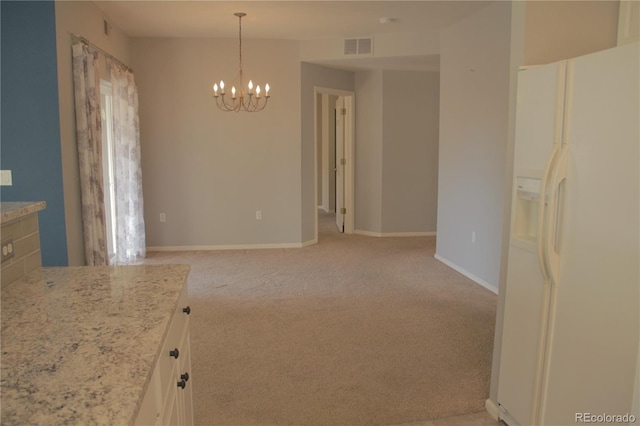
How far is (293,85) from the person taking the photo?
20.4ft

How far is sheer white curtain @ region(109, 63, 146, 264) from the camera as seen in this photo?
16.8ft

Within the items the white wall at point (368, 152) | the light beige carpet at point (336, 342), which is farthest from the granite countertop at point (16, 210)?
the white wall at point (368, 152)

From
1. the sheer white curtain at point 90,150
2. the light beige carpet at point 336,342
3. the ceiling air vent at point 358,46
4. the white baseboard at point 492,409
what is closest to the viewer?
the white baseboard at point 492,409

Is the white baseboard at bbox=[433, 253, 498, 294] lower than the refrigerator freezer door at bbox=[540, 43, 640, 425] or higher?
lower

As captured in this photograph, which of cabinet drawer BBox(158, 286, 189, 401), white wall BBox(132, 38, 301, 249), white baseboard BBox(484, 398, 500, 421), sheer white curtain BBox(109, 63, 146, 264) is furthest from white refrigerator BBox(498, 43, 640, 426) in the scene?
white wall BBox(132, 38, 301, 249)

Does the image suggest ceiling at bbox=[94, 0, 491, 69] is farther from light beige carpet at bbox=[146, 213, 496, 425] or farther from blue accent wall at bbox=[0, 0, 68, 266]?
light beige carpet at bbox=[146, 213, 496, 425]

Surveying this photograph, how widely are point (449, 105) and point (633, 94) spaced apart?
3918 millimetres

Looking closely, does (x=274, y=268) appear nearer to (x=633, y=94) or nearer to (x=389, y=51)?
(x=389, y=51)

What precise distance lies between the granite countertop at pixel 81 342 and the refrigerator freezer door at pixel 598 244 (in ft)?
4.93

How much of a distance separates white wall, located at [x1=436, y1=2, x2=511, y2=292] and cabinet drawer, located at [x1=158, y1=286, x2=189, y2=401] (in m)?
3.37

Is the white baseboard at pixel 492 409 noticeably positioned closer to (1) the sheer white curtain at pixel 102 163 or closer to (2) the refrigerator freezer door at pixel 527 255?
(2) the refrigerator freezer door at pixel 527 255

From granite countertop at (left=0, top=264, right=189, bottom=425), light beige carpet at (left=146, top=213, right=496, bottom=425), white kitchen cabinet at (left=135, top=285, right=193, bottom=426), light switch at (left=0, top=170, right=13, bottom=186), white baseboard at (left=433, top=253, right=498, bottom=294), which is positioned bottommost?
light beige carpet at (left=146, top=213, right=496, bottom=425)

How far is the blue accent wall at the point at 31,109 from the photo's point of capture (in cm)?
353

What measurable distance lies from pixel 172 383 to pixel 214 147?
5067 millimetres
